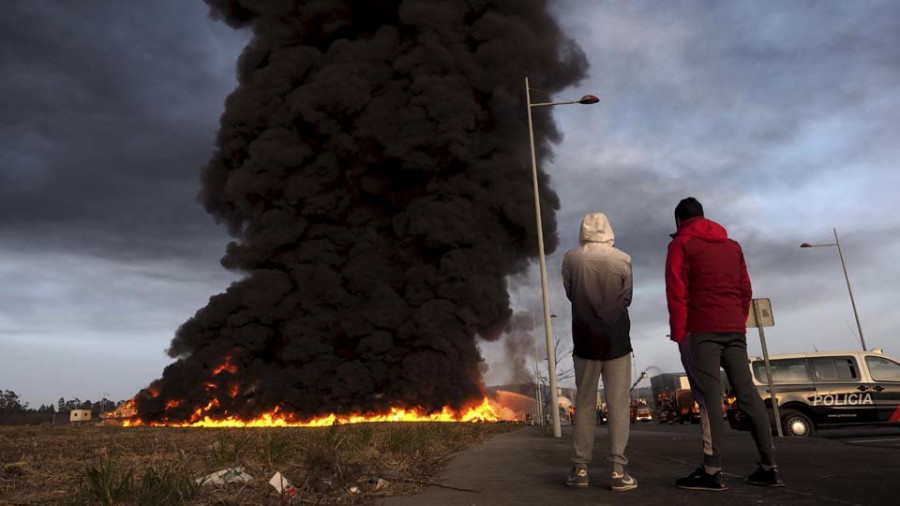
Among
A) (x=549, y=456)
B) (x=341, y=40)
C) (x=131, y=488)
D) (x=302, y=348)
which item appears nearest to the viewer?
(x=131, y=488)

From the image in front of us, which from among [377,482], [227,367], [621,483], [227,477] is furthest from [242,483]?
[227,367]

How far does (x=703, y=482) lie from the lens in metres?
3.53

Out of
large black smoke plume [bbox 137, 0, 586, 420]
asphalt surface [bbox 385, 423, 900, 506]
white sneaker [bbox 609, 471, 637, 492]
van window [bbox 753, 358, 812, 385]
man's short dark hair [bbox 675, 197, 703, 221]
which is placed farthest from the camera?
large black smoke plume [bbox 137, 0, 586, 420]

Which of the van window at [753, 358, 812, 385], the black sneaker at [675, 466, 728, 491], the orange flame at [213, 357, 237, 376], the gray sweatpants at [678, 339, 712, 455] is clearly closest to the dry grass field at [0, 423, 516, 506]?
the black sneaker at [675, 466, 728, 491]

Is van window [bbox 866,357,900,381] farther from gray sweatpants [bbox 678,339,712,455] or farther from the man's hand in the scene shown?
the man's hand

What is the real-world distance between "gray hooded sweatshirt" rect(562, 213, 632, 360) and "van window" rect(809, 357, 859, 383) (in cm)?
1018

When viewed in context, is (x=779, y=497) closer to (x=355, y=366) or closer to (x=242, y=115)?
(x=355, y=366)

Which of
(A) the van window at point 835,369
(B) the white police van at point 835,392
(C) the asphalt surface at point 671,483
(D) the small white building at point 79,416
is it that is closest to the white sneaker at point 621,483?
(C) the asphalt surface at point 671,483

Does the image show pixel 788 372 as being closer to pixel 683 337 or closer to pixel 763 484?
pixel 763 484

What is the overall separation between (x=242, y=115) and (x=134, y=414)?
1973 cm

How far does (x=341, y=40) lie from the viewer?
37406 mm

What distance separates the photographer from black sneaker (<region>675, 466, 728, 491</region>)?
11.4 feet

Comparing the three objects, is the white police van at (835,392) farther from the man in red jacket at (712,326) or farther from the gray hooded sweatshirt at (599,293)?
the gray hooded sweatshirt at (599,293)

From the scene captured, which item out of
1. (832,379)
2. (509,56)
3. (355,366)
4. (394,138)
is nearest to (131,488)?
(832,379)
